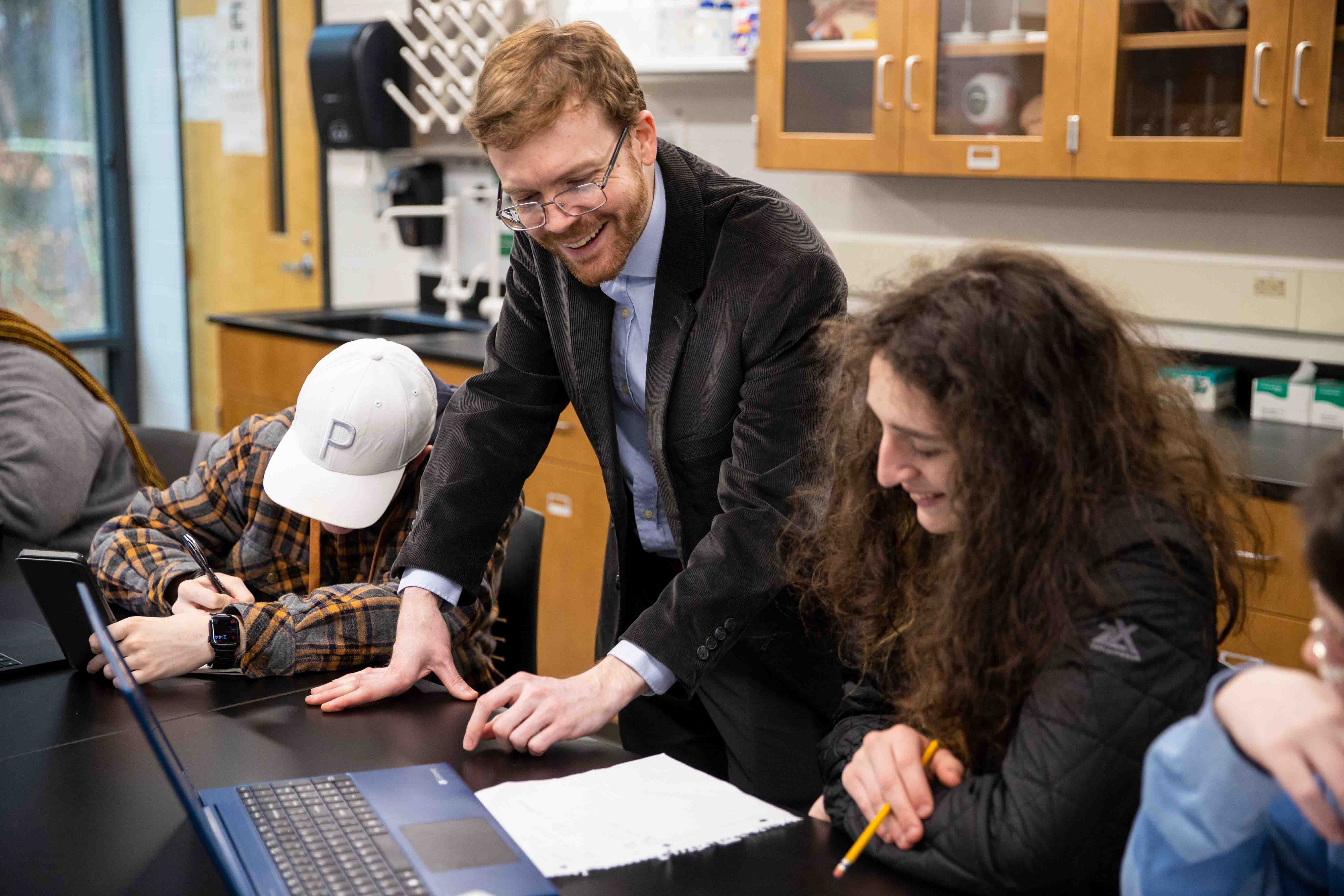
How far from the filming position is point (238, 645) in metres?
1.49

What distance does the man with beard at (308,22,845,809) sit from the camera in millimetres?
1394

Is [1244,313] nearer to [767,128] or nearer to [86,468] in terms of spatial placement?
[767,128]

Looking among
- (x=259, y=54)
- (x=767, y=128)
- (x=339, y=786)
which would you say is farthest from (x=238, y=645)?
(x=259, y=54)

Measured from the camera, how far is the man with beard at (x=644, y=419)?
1394mm

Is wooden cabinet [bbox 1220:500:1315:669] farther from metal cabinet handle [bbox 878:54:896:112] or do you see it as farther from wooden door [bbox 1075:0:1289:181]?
metal cabinet handle [bbox 878:54:896:112]

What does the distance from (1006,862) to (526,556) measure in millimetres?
1073

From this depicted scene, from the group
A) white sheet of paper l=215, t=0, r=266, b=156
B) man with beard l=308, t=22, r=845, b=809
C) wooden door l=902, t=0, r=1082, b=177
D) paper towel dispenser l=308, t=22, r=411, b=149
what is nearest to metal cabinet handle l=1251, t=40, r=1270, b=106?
wooden door l=902, t=0, r=1082, b=177

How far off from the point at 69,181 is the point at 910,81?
12.8ft

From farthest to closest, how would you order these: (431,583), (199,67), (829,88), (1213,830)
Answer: (199,67) < (829,88) < (431,583) < (1213,830)

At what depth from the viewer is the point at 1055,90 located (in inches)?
99.8

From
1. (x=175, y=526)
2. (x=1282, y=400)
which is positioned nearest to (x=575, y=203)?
(x=175, y=526)

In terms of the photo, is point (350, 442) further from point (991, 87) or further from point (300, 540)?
point (991, 87)

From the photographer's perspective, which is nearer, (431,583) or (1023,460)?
(1023,460)

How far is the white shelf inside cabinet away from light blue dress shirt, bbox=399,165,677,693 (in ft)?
5.50
